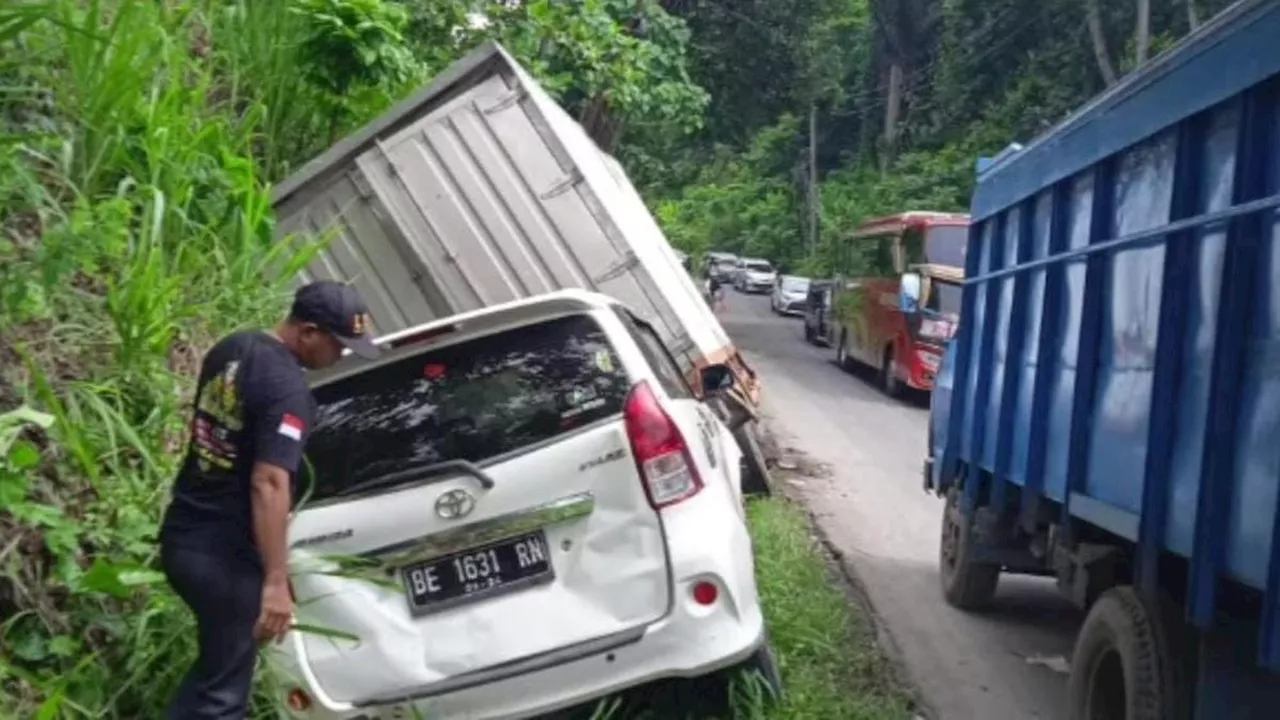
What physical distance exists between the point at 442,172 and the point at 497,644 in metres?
4.57

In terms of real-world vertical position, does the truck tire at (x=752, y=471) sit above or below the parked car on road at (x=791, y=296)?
above

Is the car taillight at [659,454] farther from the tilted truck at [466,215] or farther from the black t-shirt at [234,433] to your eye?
the tilted truck at [466,215]

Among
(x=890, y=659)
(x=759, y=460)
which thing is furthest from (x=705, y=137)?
(x=890, y=659)

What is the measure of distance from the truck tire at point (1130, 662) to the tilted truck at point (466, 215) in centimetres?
382

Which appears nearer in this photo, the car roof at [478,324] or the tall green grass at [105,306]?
the tall green grass at [105,306]

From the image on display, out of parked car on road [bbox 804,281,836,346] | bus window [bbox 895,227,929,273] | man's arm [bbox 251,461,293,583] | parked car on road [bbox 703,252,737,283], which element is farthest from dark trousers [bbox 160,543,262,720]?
parked car on road [bbox 703,252,737,283]

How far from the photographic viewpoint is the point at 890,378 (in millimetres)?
21203

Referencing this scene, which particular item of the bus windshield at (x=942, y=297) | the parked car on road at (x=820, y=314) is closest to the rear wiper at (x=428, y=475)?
the bus windshield at (x=942, y=297)

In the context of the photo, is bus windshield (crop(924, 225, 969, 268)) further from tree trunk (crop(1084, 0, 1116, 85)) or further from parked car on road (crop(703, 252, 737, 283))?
parked car on road (crop(703, 252, 737, 283))

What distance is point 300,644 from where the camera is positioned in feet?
16.5

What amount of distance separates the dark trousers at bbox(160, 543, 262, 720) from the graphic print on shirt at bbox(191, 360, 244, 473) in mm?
255

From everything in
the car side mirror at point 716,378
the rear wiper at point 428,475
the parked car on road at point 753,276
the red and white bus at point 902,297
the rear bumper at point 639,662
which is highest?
the rear wiper at point 428,475

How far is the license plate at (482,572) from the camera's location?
4.93 meters

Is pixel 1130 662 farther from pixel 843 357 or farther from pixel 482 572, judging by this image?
pixel 843 357
